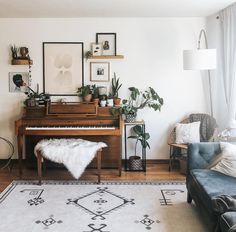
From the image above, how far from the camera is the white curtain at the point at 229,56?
167 inches

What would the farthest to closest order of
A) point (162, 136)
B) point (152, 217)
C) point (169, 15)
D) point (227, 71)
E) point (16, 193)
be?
point (162, 136)
point (169, 15)
point (227, 71)
point (16, 193)
point (152, 217)

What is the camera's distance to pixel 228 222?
2.19 meters

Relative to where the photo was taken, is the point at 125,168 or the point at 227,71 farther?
the point at 125,168

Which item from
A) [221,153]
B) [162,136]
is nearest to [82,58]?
[162,136]

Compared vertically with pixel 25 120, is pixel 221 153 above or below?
below

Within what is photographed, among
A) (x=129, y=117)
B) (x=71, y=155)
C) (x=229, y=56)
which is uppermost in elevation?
(x=229, y=56)

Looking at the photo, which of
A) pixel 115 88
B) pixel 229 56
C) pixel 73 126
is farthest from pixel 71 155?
pixel 229 56

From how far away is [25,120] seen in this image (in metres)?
4.54

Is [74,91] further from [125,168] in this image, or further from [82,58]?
[125,168]

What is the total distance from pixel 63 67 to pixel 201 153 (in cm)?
256

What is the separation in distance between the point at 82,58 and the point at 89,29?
0.45m

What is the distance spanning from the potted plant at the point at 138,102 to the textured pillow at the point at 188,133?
0.44 m

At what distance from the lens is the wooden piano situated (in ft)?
14.2

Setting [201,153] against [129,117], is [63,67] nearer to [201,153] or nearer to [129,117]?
[129,117]
